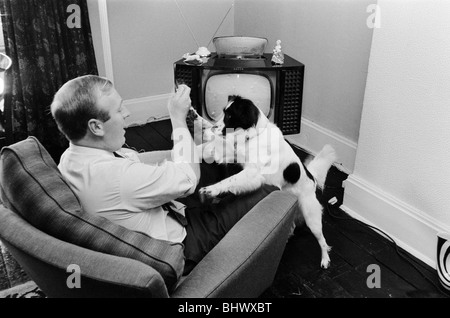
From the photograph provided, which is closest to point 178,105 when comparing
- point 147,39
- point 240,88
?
point 240,88

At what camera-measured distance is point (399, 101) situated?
1974mm

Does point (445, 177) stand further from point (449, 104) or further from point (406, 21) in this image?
point (406, 21)

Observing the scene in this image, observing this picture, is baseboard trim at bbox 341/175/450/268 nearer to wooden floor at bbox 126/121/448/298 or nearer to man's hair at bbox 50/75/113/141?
wooden floor at bbox 126/121/448/298

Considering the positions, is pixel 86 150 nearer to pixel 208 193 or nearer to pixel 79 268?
pixel 79 268

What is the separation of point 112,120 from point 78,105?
105mm

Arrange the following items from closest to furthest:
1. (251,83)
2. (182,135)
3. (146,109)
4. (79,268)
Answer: (79,268), (182,135), (251,83), (146,109)

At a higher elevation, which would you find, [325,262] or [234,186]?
[234,186]

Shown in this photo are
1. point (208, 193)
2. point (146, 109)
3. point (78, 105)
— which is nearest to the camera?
point (78, 105)

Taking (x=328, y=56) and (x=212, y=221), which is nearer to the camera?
(x=212, y=221)

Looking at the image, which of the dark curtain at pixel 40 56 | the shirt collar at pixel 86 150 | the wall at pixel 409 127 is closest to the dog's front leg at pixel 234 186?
the shirt collar at pixel 86 150

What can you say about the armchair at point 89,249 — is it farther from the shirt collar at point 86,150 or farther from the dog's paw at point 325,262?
the dog's paw at point 325,262

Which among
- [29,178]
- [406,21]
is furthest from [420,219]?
[29,178]

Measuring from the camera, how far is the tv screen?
2191mm

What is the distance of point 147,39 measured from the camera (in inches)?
128
